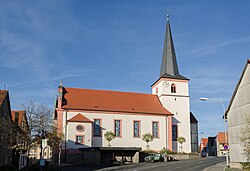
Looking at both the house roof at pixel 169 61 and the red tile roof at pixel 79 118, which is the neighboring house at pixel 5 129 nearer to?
the red tile roof at pixel 79 118

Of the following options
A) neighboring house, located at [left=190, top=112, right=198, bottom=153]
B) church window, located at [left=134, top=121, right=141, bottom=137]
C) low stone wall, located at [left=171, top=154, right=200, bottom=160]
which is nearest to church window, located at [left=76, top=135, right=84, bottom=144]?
church window, located at [left=134, top=121, right=141, bottom=137]

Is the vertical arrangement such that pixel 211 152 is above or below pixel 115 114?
below

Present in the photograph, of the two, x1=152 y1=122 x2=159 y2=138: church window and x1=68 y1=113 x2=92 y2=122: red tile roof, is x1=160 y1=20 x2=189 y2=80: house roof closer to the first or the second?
x1=152 y1=122 x2=159 y2=138: church window

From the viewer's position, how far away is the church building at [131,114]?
48469 mm

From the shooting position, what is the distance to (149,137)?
5216cm

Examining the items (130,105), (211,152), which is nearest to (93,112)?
(130,105)

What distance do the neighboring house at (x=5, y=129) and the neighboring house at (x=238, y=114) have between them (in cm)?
2096

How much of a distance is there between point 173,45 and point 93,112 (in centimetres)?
2148

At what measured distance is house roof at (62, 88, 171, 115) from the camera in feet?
170

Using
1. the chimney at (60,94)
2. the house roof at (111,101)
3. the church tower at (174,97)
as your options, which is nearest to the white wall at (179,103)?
the church tower at (174,97)

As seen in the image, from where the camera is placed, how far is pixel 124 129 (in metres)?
52.5

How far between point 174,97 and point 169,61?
714 cm

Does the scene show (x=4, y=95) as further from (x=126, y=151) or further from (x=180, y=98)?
(x=180, y=98)

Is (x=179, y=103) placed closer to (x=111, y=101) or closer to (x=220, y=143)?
(x=111, y=101)
